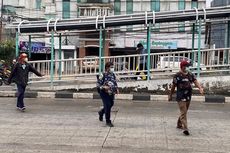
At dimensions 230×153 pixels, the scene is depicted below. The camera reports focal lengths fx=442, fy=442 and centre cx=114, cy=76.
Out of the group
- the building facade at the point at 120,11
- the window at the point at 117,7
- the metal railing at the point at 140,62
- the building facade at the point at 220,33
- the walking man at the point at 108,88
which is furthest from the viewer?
the window at the point at 117,7

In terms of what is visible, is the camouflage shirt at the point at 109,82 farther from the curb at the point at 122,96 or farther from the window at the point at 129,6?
the window at the point at 129,6

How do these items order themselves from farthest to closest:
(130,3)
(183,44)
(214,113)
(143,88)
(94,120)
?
(130,3) → (183,44) → (143,88) → (214,113) → (94,120)

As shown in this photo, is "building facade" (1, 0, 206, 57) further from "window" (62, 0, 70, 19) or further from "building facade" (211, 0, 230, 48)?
"building facade" (211, 0, 230, 48)

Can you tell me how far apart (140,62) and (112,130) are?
7696mm

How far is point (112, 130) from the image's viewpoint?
9273 mm

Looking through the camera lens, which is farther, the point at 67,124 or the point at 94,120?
the point at 94,120

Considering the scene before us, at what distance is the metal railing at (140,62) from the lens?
16266 millimetres

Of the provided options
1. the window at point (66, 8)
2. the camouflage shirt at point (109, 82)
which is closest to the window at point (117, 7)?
the window at point (66, 8)

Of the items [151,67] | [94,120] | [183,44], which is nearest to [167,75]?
[151,67]

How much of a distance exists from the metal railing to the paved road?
290cm

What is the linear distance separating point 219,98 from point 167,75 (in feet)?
7.20

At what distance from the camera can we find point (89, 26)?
1658 centimetres

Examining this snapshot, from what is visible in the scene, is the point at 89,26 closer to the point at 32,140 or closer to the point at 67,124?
the point at 67,124

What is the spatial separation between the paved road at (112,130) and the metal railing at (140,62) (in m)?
2.90
